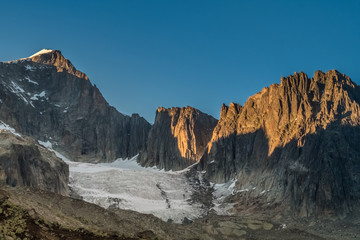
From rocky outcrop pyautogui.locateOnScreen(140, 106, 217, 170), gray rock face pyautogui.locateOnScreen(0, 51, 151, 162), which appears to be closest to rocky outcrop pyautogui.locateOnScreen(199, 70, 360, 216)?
rocky outcrop pyautogui.locateOnScreen(140, 106, 217, 170)

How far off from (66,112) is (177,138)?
47.1 metres

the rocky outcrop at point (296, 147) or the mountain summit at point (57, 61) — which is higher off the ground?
the mountain summit at point (57, 61)

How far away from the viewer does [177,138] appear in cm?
15038

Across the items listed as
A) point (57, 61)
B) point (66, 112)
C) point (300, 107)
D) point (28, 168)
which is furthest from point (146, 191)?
point (57, 61)

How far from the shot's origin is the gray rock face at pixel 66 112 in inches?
6112

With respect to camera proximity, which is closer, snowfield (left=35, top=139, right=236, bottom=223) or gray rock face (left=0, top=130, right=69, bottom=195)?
gray rock face (left=0, top=130, right=69, bottom=195)

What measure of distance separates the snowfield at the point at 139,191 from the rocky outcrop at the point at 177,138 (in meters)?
21.9

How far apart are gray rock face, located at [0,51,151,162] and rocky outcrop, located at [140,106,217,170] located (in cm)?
1203

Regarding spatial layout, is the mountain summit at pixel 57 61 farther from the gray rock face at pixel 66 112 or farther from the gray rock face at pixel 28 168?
the gray rock face at pixel 28 168

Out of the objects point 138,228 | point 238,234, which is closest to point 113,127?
point 238,234

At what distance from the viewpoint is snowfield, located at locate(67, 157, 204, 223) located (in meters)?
87.0

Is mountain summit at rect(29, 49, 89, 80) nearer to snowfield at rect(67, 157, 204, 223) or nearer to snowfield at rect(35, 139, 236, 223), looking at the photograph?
snowfield at rect(67, 157, 204, 223)

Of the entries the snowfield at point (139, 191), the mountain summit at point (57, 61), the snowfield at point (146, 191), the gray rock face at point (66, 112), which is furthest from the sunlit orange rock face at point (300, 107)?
the mountain summit at point (57, 61)

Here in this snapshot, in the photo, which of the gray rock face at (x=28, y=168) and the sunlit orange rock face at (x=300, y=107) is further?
the sunlit orange rock face at (x=300, y=107)
